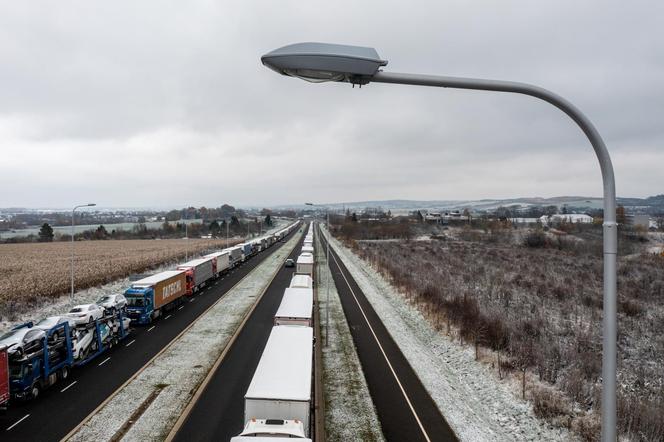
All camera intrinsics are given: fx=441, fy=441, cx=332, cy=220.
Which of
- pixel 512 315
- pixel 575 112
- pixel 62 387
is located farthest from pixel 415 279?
pixel 575 112

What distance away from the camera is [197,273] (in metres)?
42.9

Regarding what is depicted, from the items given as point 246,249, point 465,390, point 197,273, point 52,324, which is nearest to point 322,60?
point 465,390

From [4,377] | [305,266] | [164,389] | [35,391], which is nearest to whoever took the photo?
[4,377]

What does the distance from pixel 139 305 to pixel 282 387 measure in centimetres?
2053

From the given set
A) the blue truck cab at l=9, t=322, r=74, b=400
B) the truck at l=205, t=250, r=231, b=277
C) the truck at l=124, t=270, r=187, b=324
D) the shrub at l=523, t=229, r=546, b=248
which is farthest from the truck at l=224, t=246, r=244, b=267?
the shrub at l=523, t=229, r=546, b=248

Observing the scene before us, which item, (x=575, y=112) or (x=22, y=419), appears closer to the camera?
(x=575, y=112)

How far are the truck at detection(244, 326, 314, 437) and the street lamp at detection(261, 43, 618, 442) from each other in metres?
9.59

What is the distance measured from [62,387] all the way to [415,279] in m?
35.3

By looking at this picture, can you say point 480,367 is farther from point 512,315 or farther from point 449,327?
point 512,315

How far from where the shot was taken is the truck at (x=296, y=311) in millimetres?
22250

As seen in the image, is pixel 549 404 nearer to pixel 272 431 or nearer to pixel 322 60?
pixel 272 431

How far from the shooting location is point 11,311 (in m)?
32.2

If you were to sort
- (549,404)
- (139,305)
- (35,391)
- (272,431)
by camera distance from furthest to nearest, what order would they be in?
(139,305)
(35,391)
(549,404)
(272,431)

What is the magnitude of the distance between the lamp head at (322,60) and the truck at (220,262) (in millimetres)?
48118
